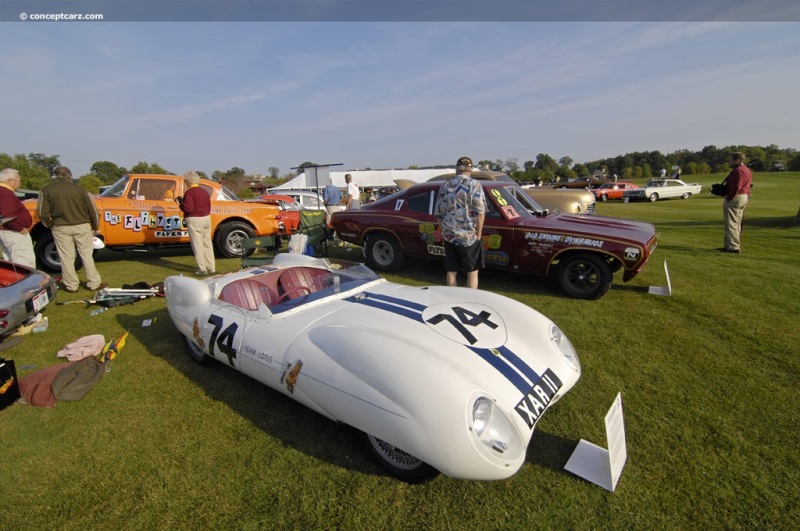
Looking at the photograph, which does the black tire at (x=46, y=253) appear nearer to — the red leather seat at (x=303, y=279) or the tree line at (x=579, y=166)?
the red leather seat at (x=303, y=279)

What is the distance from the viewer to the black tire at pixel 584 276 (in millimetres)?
4590

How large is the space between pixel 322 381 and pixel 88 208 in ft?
17.7

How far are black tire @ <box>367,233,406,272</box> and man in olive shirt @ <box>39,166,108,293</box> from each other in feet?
13.7

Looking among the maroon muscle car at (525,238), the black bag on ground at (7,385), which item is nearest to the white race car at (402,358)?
the black bag on ground at (7,385)

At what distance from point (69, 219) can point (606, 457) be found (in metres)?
6.82

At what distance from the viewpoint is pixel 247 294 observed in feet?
10.2

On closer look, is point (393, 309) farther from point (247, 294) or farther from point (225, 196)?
point (225, 196)

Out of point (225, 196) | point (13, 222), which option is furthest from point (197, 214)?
point (13, 222)

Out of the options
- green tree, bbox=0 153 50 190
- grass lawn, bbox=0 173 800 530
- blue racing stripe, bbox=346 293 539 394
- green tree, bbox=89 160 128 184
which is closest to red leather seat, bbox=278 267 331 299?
grass lawn, bbox=0 173 800 530

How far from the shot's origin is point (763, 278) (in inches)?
216

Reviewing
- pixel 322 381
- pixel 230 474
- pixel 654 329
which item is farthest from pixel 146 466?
pixel 654 329

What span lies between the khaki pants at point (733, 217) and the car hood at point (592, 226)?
3271 millimetres

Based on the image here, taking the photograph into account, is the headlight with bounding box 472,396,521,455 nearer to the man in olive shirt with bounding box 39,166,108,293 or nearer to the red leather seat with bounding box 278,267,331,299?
the red leather seat with bounding box 278,267,331,299

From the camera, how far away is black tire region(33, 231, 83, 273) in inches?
247
